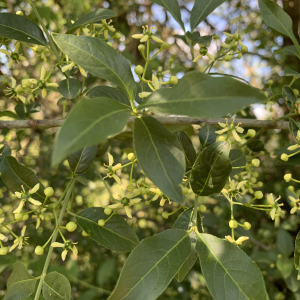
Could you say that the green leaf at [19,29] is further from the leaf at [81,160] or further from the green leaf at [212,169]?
the green leaf at [212,169]

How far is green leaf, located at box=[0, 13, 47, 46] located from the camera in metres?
1.06

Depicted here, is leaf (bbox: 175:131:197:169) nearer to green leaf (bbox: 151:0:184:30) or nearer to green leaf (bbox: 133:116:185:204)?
green leaf (bbox: 133:116:185:204)

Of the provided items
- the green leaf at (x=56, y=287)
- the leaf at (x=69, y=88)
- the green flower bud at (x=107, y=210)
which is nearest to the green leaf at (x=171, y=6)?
the leaf at (x=69, y=88)

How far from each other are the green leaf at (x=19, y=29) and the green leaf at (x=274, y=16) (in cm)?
89

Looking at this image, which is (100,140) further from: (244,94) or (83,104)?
(244,94)

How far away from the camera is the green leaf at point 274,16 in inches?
45.9

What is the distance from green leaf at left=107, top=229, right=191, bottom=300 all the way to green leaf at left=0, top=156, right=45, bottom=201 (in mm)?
496

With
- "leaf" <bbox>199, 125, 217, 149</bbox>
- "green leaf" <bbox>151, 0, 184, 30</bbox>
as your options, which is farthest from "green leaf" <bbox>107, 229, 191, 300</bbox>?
"green leaf" <bbox>151, 0, 184, 30</bbox>

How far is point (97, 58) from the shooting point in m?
0.76

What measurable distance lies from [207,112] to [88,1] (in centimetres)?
227

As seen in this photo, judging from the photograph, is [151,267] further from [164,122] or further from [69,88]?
[69,88]

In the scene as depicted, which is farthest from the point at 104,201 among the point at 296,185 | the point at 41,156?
the point at 296,185

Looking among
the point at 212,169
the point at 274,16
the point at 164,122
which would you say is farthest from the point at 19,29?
the point at 274,16

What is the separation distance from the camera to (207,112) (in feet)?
1.91
